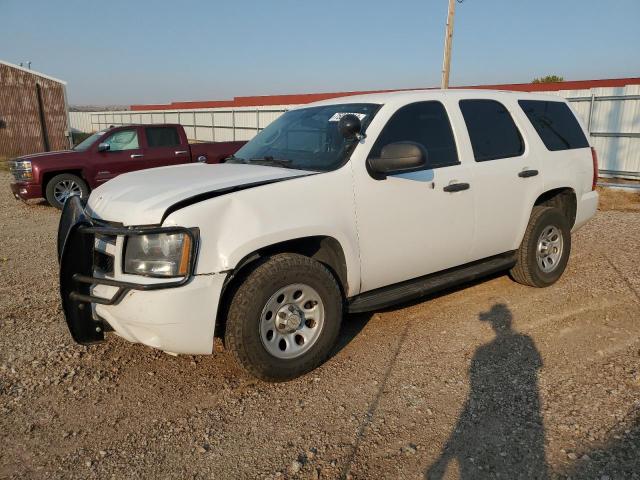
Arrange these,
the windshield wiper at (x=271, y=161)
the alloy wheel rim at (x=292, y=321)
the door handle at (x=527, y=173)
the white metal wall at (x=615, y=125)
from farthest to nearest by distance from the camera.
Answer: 1. the white metal wall at (x=615, y=125)
2. the door handle at (x=527, y=173)
3. the windshield wiper at (x=271, y=161)
4. the alloy wheel rim at (x=292, y=321)

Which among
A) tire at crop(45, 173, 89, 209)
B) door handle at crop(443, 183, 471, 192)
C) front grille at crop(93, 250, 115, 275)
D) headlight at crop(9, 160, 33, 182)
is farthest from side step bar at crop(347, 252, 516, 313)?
headlight at crop(9, 160, 33, 182)

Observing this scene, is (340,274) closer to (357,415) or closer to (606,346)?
(357,415)

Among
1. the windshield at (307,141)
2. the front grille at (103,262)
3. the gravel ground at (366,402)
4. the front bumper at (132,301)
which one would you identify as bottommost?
the gravel ground at (366,402)

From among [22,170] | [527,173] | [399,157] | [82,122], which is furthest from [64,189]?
[82,122]

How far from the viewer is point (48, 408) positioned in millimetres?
3324

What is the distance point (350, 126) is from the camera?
12.3 ft

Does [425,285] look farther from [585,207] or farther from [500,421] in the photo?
[585,207]

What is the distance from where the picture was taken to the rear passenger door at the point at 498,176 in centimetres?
451

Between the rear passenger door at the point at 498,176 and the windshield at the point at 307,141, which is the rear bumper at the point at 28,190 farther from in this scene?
the rear passenger door at the point at 498,176

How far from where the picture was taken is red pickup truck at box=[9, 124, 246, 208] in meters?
10.4

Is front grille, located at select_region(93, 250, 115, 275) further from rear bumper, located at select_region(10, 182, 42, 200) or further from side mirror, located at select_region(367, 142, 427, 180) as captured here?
rear bumper, located at select_region(10, 182, 42, 200)

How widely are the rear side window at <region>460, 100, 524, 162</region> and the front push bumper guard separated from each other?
8.83ft

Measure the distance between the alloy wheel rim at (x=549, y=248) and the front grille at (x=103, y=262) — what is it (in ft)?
13.0

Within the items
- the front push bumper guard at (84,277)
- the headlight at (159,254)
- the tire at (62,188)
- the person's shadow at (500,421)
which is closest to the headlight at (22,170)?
A: the tire at (62,188)
